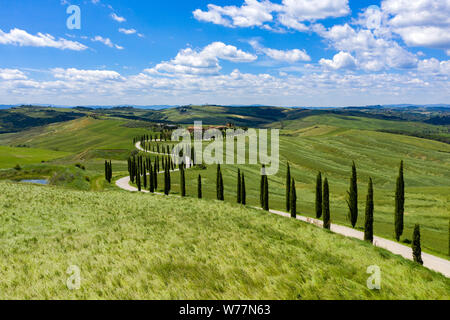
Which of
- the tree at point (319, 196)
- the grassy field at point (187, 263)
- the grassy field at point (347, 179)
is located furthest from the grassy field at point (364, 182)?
the grassy field at point (187, 263)

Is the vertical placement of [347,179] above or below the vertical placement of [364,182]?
above

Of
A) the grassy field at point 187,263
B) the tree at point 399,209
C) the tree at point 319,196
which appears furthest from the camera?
the tree at point 319,196

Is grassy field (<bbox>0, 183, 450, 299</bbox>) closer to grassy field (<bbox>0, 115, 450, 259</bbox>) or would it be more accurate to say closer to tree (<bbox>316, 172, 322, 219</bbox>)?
tree (<bbox>316, 172, 322, 219</bbox>)

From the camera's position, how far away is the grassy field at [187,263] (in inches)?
496

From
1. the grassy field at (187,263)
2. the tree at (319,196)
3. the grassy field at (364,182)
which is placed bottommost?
the grassy field at (364,182)

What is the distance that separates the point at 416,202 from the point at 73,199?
78.3 m

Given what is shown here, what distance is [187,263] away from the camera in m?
15.5

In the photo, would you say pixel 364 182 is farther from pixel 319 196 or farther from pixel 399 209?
pixel 399 209

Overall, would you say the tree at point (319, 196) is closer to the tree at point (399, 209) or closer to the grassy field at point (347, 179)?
the grassy field at point (347, 179)

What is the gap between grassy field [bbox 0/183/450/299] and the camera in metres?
12.6

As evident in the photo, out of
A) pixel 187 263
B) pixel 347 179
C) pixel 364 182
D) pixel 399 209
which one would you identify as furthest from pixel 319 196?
pixel 364 182

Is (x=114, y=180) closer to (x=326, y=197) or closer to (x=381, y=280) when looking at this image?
(x=326, y=197)

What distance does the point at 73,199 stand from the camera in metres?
42.2
